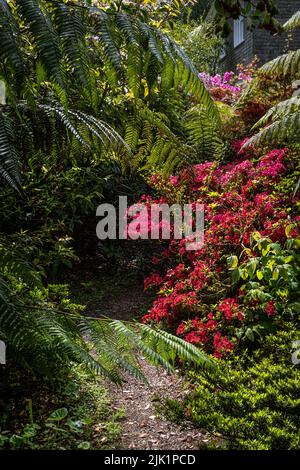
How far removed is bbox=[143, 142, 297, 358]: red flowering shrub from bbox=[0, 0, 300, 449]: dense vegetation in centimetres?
2

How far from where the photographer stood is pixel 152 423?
104 inches

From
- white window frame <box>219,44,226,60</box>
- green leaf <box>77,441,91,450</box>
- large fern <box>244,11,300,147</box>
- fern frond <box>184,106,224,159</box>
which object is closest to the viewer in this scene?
green leaf <box>77,441,91,450</box>

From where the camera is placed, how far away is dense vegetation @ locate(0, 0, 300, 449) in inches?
56.6

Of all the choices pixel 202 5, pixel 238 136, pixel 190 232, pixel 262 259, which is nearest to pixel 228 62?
pixel 202 5

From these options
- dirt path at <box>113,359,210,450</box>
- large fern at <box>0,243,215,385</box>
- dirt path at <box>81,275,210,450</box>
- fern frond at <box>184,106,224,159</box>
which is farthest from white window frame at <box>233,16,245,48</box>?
large fern at <box>0,243,215,385</box>

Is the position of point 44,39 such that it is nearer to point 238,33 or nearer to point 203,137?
point 203,137

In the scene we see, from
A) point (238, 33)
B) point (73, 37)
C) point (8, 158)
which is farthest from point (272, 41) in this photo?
point (8, 158)

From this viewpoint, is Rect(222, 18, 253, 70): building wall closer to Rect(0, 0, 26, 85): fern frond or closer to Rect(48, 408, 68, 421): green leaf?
Rect(48, 408, 68, 421): green leaf

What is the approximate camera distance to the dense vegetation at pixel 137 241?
1438mm

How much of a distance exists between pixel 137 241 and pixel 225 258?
2206mm

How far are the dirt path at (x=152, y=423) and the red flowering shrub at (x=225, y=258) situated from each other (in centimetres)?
38

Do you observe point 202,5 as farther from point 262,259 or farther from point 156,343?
point 156,343

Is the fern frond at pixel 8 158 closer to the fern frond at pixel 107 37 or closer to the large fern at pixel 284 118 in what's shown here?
the fern frond at pixel 107 37

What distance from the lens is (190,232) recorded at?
15.6 feet
